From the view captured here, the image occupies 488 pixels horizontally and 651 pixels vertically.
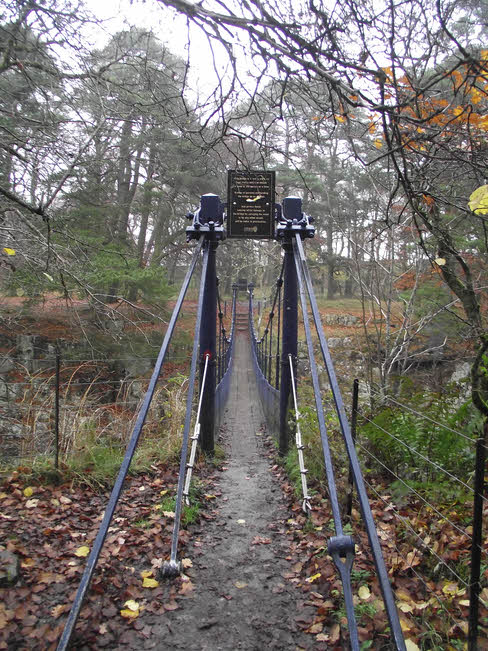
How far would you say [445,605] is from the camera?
2053 mm

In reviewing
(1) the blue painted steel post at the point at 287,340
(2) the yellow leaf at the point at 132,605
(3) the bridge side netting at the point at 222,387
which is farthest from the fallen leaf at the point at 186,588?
(3) the bridge side netting at the point at 222,387

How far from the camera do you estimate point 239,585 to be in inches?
102

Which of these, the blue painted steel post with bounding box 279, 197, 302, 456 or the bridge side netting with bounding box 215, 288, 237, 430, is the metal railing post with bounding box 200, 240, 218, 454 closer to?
the bridge side netting with bounding box 215, 288, 237, 430

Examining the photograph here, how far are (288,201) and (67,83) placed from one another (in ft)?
9.14

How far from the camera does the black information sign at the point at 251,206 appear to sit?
4.65 meters

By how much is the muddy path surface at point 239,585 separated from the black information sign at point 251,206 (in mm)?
2522

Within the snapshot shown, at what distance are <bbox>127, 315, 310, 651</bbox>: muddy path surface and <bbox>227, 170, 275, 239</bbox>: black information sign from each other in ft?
8.27

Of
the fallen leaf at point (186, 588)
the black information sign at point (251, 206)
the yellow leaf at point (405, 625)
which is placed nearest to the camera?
the yellow leaf at point (405, 625)

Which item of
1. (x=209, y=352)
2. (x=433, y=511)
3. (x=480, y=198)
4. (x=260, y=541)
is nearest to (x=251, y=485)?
(x=260, y=541)

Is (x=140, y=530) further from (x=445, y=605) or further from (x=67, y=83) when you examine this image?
(x=67, y=83)

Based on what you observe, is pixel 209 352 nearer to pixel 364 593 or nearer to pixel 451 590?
pixel 364 593

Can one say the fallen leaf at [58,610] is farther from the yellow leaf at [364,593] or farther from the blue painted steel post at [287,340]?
the blue painted steel post at [287,340]

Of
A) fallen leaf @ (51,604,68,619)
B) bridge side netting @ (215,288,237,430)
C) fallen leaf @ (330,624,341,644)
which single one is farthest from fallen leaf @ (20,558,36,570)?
bridge side netting @ (215,288,237,430)

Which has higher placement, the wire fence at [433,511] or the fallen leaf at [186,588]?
the wire fence at [433,511]
